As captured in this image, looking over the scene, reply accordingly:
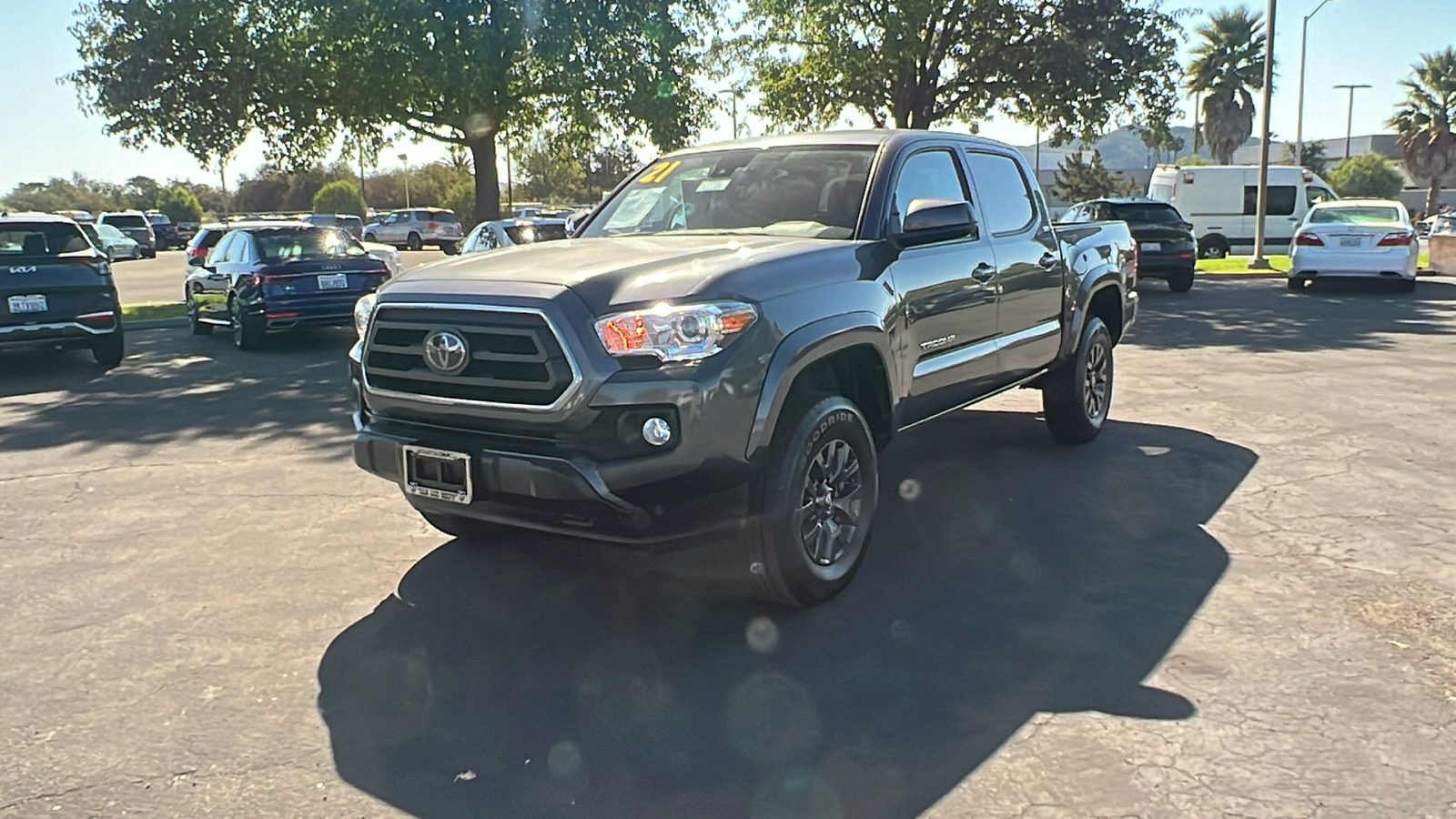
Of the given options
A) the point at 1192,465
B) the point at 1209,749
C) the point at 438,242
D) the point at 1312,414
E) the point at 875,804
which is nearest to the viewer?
the point at 875,804

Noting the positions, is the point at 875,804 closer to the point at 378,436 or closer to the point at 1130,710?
the point at 1130,710

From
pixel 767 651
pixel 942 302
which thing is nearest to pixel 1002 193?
pixel 942 302

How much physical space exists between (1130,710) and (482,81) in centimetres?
1837

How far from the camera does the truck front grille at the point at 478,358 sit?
12.9 ft

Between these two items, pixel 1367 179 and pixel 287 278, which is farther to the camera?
pixel 1367 179

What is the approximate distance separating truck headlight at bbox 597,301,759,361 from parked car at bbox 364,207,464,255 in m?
42.4

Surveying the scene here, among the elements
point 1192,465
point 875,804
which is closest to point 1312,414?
point 1192,465

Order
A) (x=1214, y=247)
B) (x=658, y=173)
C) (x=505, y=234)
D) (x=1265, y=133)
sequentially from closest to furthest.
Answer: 1. (x=658, y=173)
2. (x=505, y=234)
3. (x=1265, y=133)
4. (x=1214, y=247)

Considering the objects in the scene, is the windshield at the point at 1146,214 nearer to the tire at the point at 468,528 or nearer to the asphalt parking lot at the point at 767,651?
the asphalt parking lot at the point at 767,651

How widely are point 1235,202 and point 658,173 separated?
2587cm

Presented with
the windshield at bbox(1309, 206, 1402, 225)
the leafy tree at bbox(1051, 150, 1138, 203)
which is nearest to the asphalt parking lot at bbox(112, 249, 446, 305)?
the windshield at bbox(1309, 206, 1402, 225)

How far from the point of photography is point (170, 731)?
3.58m

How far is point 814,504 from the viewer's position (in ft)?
14.4

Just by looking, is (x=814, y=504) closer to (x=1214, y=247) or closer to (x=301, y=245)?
(x=301, y=245)
